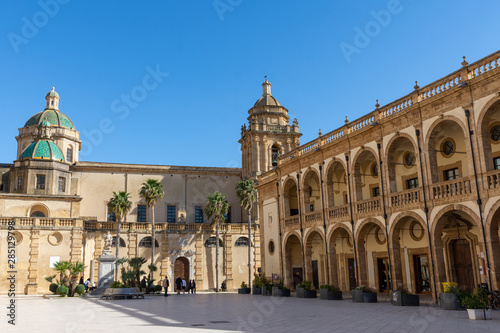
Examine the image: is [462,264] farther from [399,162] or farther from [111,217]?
[111,217]

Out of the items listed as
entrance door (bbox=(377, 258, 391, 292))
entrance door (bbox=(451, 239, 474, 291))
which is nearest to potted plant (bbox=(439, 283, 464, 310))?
entrance door (bbox=(451, 239, 474, 291))

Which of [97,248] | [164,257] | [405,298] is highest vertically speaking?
[97,248]

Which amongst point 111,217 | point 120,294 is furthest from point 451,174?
point 111,217

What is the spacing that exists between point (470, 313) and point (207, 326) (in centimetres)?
843

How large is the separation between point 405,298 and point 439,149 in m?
7.95

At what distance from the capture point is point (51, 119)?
59.0m

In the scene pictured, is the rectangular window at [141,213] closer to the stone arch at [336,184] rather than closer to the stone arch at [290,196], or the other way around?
the stone arch at [290,196]

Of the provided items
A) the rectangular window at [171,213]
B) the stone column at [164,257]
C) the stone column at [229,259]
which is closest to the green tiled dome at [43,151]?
the rectangular window at [171,213]

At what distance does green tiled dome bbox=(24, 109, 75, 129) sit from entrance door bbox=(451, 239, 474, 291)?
48.9 m

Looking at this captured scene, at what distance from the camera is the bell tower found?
177 feet

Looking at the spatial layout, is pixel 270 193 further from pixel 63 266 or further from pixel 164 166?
pixel 164 166

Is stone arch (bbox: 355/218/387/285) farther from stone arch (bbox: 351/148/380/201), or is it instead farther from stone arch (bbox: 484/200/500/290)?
stone arch (bbox: 484/200/500/290)

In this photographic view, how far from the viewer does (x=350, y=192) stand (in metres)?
28.0

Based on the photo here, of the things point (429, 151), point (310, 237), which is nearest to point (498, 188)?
point (429, 151)
